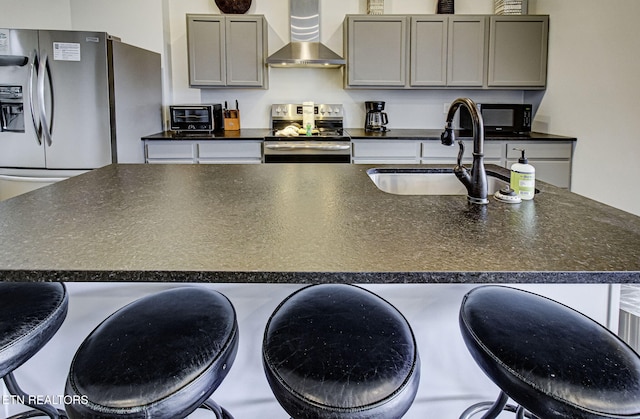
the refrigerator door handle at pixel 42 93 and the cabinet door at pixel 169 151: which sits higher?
the refrigerator door handle at pixel 42 93

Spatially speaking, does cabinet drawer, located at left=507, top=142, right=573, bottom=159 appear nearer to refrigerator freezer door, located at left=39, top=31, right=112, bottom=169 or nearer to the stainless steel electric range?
the stainless steel electric range

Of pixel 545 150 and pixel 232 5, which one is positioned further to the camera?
pixel 232 5

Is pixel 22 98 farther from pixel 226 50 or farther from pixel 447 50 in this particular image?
pixel 447 50

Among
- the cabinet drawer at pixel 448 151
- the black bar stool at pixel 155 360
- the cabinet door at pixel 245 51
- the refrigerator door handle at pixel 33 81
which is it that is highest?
the cabinet door at pixel 245 51

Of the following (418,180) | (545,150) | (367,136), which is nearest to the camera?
(418,180)

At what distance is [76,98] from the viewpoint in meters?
3.29

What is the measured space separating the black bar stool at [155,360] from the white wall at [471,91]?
287 centimetres

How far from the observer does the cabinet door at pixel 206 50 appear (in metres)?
3.95

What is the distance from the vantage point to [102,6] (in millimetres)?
4043

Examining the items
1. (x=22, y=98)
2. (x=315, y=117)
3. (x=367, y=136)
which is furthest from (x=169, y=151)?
(x=367, y=136)

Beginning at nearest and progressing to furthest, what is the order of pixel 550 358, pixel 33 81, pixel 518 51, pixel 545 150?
pixel 550 358 → pixel 33 81 → pixel 545 150 → pixel 518 51

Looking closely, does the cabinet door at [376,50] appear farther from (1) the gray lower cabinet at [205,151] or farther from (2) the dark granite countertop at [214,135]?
(1) the gray lower cabinet at [205,151]

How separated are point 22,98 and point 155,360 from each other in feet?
10.3

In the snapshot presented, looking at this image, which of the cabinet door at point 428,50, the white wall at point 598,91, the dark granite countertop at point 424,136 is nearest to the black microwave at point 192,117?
the dark granite countertop at point 424,136
